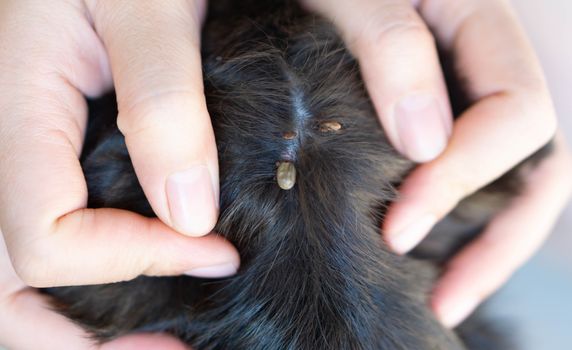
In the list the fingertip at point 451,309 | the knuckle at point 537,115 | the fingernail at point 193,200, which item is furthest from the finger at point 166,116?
the knuckle at point 537,115

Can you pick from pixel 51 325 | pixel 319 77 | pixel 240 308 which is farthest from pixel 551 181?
pixel 51 325

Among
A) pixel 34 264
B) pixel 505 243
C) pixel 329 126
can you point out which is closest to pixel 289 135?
pixel 329 126

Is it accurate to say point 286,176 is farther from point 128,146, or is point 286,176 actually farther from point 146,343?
point 146,343

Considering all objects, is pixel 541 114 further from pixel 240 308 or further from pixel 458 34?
pixel 240 308

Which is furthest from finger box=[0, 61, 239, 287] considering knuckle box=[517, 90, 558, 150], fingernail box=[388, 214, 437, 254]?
knuckle box=[517, 90, 558, 150]

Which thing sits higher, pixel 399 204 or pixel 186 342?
pixel 399 204

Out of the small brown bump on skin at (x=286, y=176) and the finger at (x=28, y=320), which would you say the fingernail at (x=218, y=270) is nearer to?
the small brown bump on skin at (x=286, y=176)
